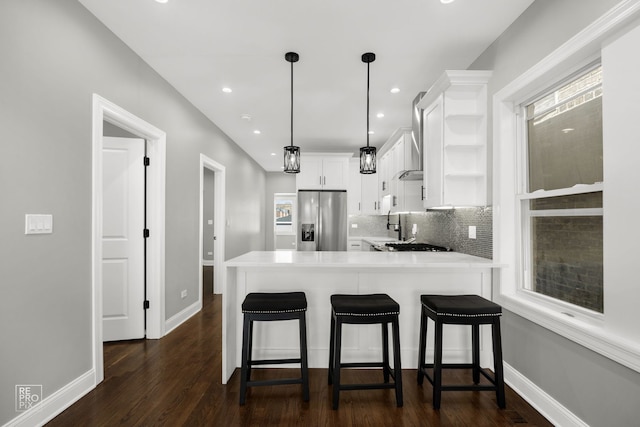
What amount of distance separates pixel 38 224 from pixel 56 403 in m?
1.11

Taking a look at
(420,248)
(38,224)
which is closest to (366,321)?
(420,248)

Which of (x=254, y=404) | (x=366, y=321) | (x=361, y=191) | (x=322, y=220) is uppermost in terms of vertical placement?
(x=361, y=191)

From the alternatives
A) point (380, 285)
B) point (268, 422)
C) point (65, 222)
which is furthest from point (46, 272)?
point (380, 285)

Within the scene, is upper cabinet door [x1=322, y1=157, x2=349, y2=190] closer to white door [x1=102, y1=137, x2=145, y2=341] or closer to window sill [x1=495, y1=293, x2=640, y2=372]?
white door [x1=102, y1=137, x2=145, y2=341]

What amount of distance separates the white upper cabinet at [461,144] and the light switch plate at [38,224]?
9.15ft

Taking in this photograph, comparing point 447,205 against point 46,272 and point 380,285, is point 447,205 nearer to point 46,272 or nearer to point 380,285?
point 380,285

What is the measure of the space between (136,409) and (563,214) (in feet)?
9.69

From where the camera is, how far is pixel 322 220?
19.7 ft

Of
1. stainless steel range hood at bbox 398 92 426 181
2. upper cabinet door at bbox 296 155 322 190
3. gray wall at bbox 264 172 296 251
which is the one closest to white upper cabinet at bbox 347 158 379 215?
upper cabinet door at bbox 296 155 322 190

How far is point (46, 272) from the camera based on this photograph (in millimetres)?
1951

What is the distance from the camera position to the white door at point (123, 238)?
10.5 feet

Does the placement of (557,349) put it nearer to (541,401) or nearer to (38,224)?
(541,401)

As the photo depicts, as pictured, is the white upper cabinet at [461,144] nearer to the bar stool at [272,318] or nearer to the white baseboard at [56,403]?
the bar stool at [272,318]

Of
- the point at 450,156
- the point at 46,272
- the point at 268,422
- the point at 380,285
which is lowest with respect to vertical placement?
the point at 268,422
